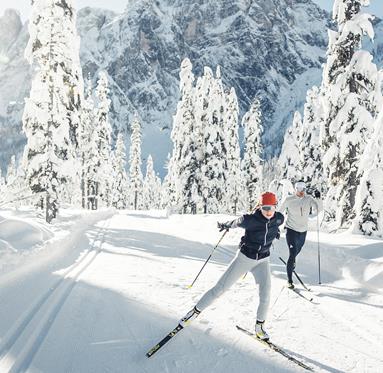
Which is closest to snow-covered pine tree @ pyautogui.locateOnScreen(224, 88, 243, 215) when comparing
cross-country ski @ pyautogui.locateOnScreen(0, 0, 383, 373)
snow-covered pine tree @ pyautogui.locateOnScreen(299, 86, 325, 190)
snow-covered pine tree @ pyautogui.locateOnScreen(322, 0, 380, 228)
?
snow-covered pine tree @ pyautogui.locateOnScreen(299, 86, 325, 190)

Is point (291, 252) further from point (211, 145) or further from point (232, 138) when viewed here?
point (232, 138)

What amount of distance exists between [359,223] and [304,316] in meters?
10.0

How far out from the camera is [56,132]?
71.4 feet

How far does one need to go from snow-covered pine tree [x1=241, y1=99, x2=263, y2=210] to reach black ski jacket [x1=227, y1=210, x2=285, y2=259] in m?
39.8

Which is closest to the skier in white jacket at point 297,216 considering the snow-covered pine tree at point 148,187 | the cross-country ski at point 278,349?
the cross-country ski at point 278,349

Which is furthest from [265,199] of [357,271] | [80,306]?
[357,271]

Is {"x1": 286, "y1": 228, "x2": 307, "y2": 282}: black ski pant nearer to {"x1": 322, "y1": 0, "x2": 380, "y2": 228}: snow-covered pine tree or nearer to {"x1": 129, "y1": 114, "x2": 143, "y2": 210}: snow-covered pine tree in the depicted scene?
{"x1": 322, "y1": 0, "x2": 380, "y2": 228}: snow-covered pine tree

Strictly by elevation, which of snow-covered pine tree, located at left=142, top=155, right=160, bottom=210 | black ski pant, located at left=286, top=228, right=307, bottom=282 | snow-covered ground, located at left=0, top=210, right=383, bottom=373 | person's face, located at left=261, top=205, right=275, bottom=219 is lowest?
snow-covered pine tree, located at left=142, top=155, right=160, bottom=210

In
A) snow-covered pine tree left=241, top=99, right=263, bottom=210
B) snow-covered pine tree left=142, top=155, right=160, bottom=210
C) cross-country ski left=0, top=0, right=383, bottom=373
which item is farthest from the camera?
snow-covered pine tree left=142, top=155, right=160, bottom=210

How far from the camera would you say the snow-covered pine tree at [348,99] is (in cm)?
1773

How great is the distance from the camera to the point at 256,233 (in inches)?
231

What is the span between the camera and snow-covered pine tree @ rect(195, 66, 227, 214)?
35250 mm

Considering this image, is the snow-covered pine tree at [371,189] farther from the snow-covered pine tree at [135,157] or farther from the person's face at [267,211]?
the snow-covered pine tree at [135,157]

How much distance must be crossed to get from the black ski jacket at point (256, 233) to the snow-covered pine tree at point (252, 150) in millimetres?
39758
